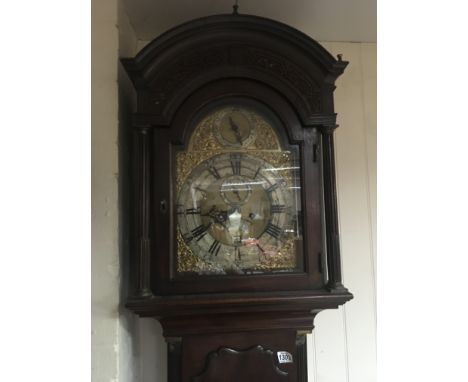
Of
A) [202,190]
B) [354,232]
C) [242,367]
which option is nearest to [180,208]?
[202,190]

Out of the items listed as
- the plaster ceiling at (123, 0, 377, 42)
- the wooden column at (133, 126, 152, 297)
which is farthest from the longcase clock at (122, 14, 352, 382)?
the plaster ceiling at (123, 0, 377, 42)

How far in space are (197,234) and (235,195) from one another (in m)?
0.14

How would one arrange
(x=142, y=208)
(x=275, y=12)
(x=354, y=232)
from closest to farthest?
1. (x=142, y=208)
2. (x=275, y=12)
3. (x=354, y=232)

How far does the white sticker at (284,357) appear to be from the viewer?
94 cm

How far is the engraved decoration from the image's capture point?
94 centimetres

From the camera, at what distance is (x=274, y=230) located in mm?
965

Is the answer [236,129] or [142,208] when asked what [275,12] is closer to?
[236,129]

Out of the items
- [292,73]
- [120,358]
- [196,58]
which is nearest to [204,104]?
[196,58]

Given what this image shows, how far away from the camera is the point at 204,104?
946 mm

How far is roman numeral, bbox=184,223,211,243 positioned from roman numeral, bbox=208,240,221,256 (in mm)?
35

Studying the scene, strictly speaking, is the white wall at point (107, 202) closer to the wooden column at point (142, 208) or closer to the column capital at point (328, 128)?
the wooden column at point (142, 208)

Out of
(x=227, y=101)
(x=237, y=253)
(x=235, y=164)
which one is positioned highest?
(x=227, y=101)
